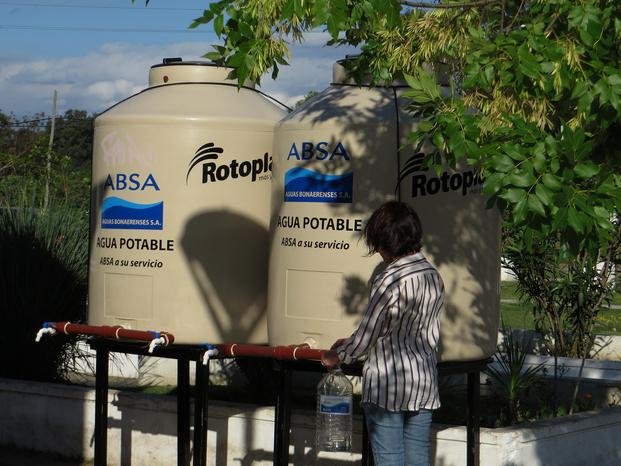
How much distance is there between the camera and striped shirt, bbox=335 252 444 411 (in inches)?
230

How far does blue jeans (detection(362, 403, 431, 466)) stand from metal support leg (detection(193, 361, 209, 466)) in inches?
83.4

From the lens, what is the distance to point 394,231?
591cm

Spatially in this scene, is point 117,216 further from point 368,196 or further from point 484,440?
point 484,440

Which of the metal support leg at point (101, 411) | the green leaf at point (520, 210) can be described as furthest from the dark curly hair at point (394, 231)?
the metal support leg at point (101, 411)

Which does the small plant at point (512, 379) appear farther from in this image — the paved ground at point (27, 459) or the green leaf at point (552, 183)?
the green leaf at point (552, 183)

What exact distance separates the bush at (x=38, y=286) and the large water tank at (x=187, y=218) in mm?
2802

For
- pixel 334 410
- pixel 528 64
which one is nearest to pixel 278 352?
pixel 334 410

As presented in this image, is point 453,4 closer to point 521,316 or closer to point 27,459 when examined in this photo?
point 27,459

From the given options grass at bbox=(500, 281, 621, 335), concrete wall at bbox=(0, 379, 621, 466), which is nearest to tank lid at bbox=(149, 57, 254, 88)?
concrete wall at bbox=(0, 379, 621, 466)

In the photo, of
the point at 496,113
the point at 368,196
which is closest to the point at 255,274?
the point at 368,196

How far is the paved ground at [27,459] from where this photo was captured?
930 centimetres

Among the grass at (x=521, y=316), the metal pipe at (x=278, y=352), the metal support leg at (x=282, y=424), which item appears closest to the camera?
the metal pipe at (x=278, y=352)

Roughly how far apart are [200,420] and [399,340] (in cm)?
250

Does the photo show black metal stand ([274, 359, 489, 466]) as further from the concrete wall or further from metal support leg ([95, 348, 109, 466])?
Answer: metal support leg ([95, 348, 109, 466])
